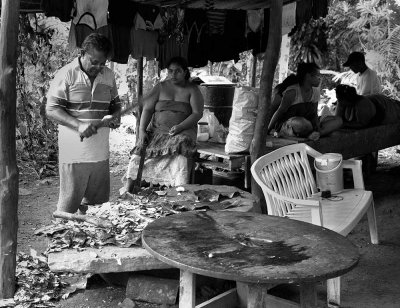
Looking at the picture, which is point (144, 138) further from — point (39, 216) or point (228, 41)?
point (228, 41)

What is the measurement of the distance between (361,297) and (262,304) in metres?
1.78

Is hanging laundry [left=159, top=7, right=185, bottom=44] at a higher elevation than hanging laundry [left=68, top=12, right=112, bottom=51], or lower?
higher

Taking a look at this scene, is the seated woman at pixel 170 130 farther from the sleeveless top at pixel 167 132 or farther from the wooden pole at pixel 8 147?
the wooden pole at pixel 8 147

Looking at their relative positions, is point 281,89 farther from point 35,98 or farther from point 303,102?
point 35,98

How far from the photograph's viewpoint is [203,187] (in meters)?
4.71

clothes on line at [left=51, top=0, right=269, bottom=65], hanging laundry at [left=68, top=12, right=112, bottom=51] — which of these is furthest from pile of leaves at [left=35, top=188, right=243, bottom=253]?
clothes on line at [left=51, top=0, right=269, bottom=65]

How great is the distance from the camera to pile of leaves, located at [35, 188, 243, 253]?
12.1 feet

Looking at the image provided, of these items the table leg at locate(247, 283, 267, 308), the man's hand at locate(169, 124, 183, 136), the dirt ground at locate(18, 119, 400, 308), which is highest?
the man's hand at locate(169, 124, 183, 136)

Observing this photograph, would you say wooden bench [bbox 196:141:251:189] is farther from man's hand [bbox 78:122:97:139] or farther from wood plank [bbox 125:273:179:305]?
wood plank [bbox 125:273:179:305]

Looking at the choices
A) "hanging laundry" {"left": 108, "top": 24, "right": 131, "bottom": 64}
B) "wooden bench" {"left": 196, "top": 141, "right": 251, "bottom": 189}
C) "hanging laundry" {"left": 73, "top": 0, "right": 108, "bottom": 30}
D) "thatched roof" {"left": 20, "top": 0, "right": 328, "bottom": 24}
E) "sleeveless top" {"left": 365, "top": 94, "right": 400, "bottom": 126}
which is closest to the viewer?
"hanging laundry" {"left": 73, "top": 0, "right": 108, "bottom": 30}

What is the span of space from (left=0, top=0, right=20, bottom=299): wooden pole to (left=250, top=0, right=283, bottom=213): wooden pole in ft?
9.26

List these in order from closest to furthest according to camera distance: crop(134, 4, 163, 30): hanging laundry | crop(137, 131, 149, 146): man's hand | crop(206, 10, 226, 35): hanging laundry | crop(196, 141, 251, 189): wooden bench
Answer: crop(137, 131, 149, 146): man's hand < crop(196, 141, 251, 189): wooden bench < crop(134, 4, 163, 30): hanging laundry < crop(206, 10, 226, 35): hanging laundry

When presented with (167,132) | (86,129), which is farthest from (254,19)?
(86,129)

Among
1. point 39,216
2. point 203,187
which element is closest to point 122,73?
point 39,216
